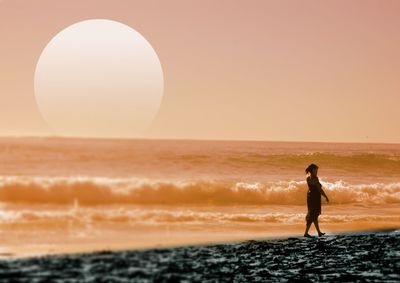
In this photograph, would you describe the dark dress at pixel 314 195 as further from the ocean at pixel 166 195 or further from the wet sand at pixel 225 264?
the wet sand at pixel 225 264

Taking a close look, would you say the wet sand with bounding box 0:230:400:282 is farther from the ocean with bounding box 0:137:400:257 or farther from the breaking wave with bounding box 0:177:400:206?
the breaking wave with bounding box 0:177:400:206

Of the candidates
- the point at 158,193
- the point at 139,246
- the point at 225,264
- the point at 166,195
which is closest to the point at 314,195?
the point at 139,246

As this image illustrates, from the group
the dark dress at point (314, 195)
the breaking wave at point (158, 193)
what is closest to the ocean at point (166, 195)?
the breaking wave at point (158, 193)

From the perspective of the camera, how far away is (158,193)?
4047 cm

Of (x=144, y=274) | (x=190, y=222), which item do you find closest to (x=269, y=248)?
(x=144, y=274)

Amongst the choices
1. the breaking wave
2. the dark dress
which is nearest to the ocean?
the breaking wave

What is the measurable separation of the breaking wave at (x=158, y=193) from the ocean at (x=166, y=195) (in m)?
0.06

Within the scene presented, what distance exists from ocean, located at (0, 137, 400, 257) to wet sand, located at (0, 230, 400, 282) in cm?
151

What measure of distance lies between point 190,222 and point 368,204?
1693 cm

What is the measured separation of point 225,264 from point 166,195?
25147mm

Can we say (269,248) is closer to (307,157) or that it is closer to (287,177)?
(287,177)

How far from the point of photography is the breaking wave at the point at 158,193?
38.2m

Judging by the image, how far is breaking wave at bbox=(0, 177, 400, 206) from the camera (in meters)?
38.2

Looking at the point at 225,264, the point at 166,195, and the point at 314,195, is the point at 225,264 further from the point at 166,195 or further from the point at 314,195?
the point at 166,195
